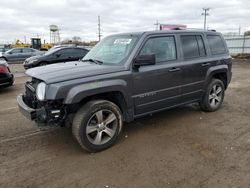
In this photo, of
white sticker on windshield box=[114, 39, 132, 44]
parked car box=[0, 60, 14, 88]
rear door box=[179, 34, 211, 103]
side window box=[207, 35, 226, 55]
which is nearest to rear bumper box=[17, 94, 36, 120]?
white sticker on windshield box=[114, 39, 132, 44]

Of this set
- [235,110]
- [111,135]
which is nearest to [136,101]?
[111,135]

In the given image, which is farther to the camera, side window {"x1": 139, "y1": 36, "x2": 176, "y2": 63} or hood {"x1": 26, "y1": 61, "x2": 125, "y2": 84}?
side window {"x1": 139, "y1": 36, "x2": 176, "y2": 63}

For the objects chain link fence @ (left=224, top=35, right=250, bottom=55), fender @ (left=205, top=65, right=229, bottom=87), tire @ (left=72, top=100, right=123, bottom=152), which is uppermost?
chain link fence @ (left=224, top=35, right=250, bottom=55)

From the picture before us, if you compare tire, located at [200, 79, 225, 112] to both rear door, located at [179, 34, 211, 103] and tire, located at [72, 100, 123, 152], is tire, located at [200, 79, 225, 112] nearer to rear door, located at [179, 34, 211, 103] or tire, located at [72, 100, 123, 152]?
rear door, located at [179, 34, 211, 103]

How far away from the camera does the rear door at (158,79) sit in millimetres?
4184

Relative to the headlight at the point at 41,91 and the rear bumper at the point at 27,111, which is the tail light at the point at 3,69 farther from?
the headlight at the point at 41,91

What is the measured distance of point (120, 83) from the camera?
3.89 m

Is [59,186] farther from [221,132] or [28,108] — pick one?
[221,132]

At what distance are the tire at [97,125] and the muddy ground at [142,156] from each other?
0.54 ft

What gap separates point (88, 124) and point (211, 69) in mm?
3094

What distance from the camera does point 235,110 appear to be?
5.87 meters

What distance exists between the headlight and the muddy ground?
92 centimetres

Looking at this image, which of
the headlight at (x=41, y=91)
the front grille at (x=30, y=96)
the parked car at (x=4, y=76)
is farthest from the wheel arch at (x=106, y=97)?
the parked car at (x=4, y=76)

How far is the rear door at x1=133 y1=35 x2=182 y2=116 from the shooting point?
4.18m
